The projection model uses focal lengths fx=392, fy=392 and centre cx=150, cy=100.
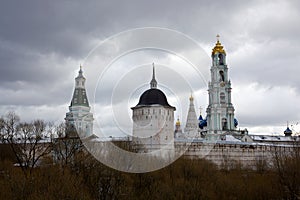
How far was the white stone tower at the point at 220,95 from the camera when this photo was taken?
3258 inches

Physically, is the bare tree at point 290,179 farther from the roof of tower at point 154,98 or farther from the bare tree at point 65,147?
the roof of tower at point 154,98

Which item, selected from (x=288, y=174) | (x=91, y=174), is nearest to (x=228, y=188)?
(x=288, y=174)

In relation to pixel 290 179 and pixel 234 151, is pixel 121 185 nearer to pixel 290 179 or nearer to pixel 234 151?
pixel 290 179

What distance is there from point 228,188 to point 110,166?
9.98 meters

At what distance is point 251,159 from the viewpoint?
6831cm

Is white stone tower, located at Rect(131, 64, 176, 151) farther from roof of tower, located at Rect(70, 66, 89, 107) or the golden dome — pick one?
the golden dome

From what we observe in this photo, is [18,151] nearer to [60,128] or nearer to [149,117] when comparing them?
[60,128]

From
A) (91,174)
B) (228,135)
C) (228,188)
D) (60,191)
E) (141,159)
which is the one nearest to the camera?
(60,191)

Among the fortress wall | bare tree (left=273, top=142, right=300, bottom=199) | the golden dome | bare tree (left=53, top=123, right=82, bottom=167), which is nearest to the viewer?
bare tree (left=273, top=142, right=300, bottom=199)

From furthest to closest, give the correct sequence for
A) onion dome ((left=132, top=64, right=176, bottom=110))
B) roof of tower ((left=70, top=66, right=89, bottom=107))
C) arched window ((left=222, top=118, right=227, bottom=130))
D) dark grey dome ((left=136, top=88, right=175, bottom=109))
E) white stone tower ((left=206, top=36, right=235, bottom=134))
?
arched window ((left=222, top=118, right=227, bottom=130)), white stone tower ((left=206, top=36, right=235, bottom=134)), roof of tower ((left=70, top=66, right=89, bottom=107)), dark grey dome ((left=136, top=88, right=175, bottom=109)), onion dome ((left=132, top=64, right=176, bottom=110))

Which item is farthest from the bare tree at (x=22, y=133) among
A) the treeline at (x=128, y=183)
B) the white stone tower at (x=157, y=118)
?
the white stone tower at (x=157, y=118)

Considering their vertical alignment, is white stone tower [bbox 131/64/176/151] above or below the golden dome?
below

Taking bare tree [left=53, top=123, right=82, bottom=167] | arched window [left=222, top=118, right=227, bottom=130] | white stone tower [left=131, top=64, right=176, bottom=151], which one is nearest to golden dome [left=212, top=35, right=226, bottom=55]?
arched window [left=222, top=118, right=227, bottom=130]

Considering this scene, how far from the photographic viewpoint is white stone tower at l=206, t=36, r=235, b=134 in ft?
271
